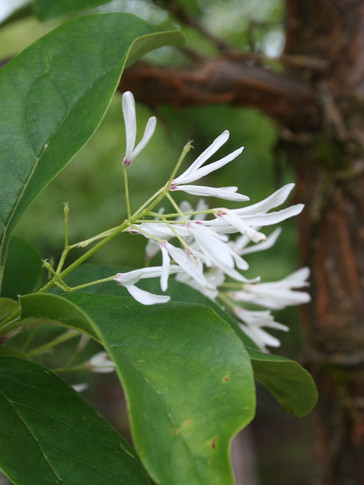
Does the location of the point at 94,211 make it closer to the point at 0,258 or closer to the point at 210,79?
the point at 210,79

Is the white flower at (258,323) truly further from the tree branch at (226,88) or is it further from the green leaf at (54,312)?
the tree branch at (226,88)

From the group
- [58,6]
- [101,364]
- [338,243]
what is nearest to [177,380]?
[101,364]

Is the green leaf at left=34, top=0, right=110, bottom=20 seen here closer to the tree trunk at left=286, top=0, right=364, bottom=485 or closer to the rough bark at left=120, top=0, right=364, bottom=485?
the rough bark at left=120, top=0, right=364, bottom=485

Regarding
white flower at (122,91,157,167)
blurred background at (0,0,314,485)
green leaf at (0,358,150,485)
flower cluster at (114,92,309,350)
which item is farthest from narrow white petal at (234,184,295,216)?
blurred background at (0,0,314,485)

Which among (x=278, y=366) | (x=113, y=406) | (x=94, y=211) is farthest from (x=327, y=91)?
(x=113, y=406)

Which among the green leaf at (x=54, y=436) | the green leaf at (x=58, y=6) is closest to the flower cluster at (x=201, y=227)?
the green leaf at (x=54, y=436)

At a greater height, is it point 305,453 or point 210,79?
point 210,79
